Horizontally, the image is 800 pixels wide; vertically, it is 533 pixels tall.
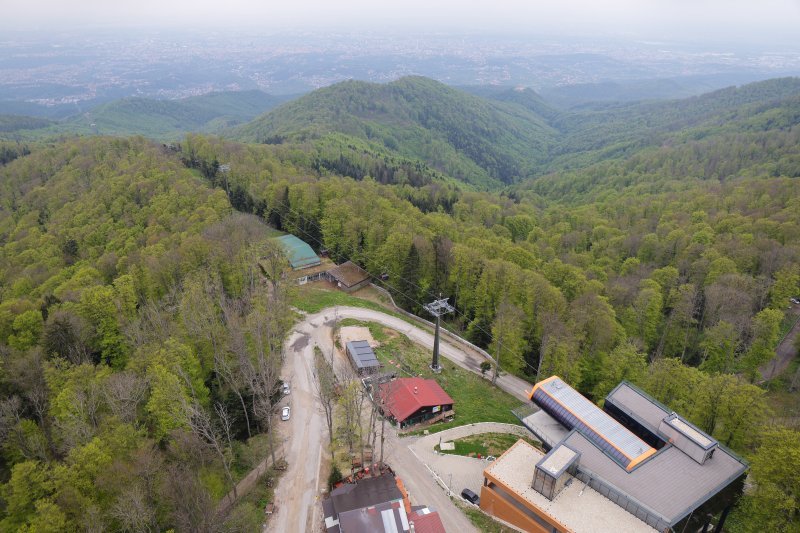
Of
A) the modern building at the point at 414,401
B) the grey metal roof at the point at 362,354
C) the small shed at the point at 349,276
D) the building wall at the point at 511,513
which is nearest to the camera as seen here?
the building wall at the point at 511,513

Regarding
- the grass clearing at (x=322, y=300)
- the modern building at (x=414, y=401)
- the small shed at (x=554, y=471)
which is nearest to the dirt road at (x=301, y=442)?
the modern building at (x=414, y=401)

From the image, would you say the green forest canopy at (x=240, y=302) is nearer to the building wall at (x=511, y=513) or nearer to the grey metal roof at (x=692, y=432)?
the grey metal roof at (x=692, y=432)


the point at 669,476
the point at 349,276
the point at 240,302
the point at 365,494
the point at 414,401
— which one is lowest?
the point at 349,276

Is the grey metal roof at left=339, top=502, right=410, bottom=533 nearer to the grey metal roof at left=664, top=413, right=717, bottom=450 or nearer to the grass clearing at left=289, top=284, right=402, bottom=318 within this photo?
the grey metal roof at left=664, top=413, right=717, bottom=450

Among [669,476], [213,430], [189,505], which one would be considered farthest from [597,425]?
[213,430]

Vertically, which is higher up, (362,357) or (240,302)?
(240,302)

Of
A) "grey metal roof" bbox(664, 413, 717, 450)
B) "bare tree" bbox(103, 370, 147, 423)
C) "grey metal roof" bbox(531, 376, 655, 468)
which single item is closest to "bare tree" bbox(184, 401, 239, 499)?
"bare tree" bbox(103, 370, 147, 423)

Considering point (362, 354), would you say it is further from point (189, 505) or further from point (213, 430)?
point (189, 505)
